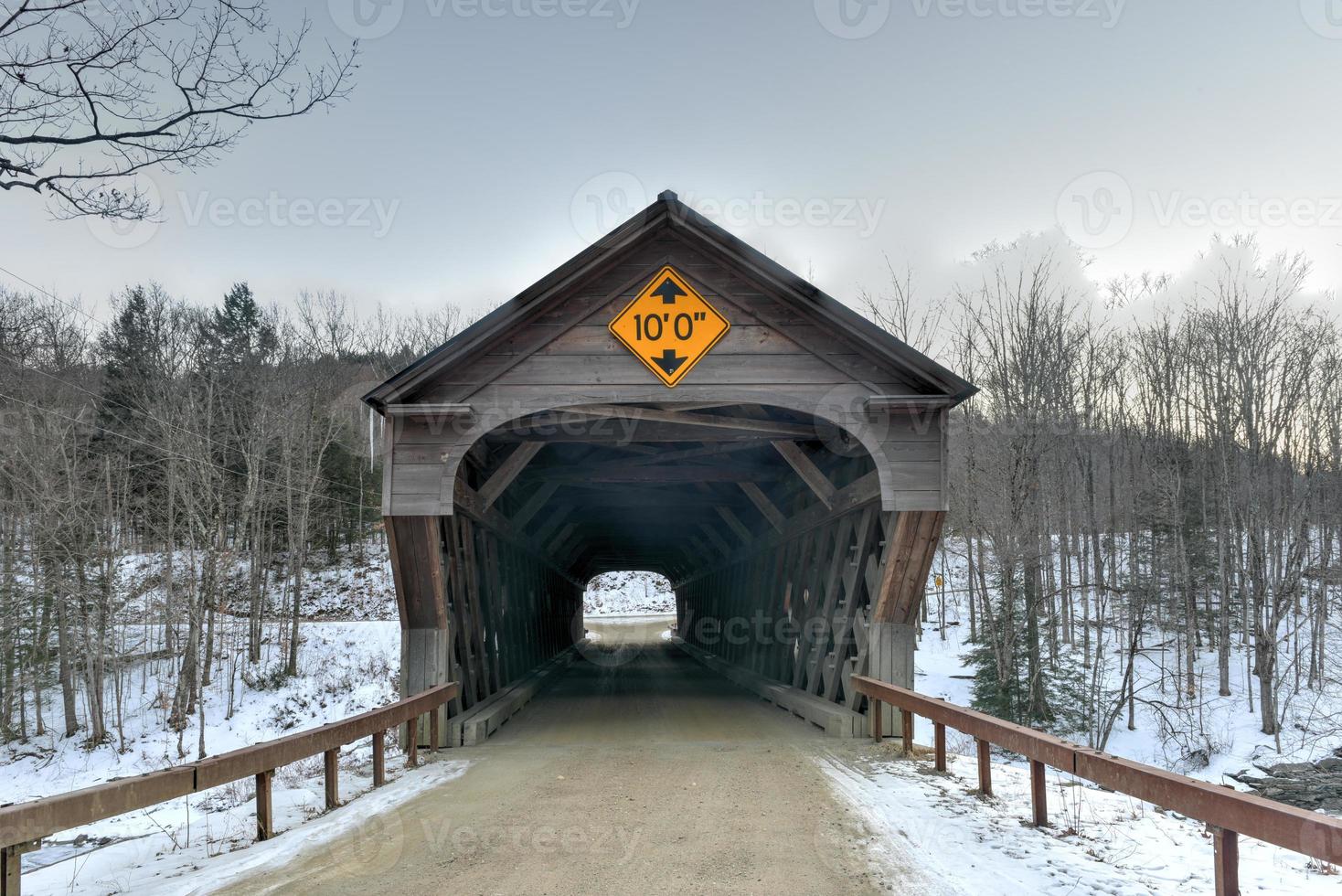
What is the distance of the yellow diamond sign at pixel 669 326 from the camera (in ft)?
27.0

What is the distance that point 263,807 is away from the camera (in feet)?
16.5

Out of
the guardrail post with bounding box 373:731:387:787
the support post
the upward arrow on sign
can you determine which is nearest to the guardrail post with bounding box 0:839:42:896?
the guardrail post with bounding box 373:731:387:787

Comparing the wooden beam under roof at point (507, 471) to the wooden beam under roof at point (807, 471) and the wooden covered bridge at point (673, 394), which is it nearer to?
the wooden covered bridge at point (673, 394)

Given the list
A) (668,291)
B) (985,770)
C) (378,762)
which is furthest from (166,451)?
(985,770)

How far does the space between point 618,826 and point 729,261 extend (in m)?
5.07

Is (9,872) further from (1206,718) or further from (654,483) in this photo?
(1206,718)

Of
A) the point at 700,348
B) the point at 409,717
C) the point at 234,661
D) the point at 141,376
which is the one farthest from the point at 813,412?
the point at 141,376

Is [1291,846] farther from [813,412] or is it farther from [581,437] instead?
[581,437]

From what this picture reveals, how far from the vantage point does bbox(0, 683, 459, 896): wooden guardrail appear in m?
3.40

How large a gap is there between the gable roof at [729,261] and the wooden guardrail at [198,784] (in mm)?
2889

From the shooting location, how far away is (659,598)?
2399 inches

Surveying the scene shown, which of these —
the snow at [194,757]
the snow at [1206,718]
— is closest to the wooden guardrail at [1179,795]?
the snow at [194,757]

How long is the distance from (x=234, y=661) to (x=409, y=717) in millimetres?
17538

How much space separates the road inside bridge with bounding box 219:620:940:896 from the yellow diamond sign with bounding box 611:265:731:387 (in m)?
3.40
